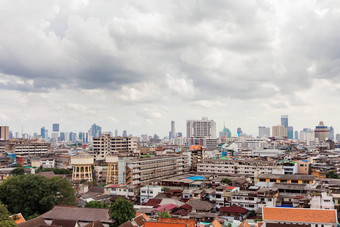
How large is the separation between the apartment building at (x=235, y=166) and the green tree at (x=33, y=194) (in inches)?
1326


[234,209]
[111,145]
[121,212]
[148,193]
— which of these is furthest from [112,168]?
[111,145]

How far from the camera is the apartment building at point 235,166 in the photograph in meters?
56.7

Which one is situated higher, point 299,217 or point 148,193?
point 299,217

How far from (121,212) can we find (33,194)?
9585mm

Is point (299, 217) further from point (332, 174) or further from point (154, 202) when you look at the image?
point (332, 174)

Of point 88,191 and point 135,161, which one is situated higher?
point 135,161

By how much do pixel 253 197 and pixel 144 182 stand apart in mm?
20920

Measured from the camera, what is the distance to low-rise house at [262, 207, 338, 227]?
26.8m

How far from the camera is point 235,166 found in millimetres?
61531

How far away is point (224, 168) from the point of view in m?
62.7

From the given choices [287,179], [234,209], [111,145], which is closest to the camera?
[234,209]

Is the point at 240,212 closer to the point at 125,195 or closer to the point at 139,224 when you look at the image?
the point at 139,224

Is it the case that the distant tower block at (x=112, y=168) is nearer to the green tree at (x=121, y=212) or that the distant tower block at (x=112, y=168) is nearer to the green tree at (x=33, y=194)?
the green tree at (x=33, y=194)

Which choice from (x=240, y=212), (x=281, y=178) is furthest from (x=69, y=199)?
(x=281, y=178)
